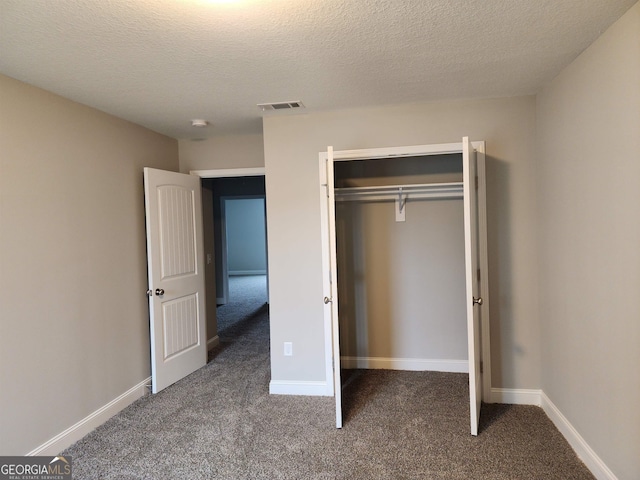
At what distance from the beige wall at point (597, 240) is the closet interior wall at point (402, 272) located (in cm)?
94

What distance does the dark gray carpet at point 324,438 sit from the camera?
228 cm

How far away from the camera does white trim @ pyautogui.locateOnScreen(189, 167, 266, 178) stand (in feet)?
12.9

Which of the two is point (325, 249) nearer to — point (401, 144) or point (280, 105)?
point (401, 144)

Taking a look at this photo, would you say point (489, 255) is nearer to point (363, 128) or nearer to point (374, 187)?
point (374, 187)

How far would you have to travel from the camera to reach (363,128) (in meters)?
3.18

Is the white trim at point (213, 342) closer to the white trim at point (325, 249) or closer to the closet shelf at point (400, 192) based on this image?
the white trim at point (325, 249)

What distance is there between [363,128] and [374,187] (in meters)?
0.60

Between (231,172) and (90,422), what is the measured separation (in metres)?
2.43

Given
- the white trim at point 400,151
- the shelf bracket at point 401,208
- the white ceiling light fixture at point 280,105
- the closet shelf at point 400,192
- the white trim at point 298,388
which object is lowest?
the white trim at point 298,388

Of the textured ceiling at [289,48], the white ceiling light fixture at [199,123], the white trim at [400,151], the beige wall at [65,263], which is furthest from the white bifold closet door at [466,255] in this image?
the beige wall at [65,263]

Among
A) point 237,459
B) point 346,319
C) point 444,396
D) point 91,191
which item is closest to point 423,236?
point 346,319

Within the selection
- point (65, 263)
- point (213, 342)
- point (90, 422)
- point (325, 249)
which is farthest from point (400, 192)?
point (90, 422)

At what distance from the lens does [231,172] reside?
157 inches

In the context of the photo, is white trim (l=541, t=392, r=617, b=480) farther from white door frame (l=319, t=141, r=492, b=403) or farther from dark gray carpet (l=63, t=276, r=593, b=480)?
white door frame (l=319, t=141, r=492, b=403)
